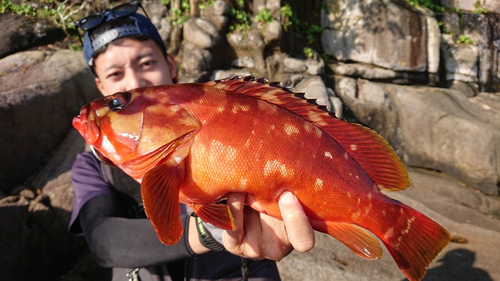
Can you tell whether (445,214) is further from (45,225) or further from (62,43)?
(62,43)

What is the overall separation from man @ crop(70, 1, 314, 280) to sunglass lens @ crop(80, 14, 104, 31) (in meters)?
0.01

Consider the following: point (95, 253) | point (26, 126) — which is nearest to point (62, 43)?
point (26, 126)

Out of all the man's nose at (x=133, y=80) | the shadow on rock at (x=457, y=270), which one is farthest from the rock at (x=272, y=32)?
the shadow on rock at (x=457, y=270)

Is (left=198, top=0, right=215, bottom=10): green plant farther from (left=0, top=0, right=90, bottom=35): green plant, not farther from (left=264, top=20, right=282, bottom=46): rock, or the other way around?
(left=0, top=0, right=90, bottom=35): green plant

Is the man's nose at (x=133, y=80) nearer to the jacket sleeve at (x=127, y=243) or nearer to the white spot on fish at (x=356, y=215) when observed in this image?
the jacket sleeve at (x=127, y=243)

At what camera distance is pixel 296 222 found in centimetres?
137

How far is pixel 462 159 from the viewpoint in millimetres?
5789

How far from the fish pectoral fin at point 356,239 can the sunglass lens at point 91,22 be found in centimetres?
261

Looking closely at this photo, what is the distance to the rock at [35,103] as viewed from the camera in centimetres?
372

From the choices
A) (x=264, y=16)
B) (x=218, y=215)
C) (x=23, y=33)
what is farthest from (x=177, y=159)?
(x=264, y=16)

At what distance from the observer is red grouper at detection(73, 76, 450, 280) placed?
4.13ft

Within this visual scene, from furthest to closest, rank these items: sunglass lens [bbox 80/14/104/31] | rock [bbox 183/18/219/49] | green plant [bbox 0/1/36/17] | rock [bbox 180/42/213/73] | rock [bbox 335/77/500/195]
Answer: rock [bbox 183/18/219/49], rock [bbox 180/42/213/73], rock [bbox 335/77/500/195], green plant [bbox 0/1/36/17], sunglass lens [bbox 80/14/104/31]

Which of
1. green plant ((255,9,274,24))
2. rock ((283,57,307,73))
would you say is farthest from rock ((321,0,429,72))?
green plant ((255,9,274,24))

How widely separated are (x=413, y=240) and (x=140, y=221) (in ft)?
5.78
